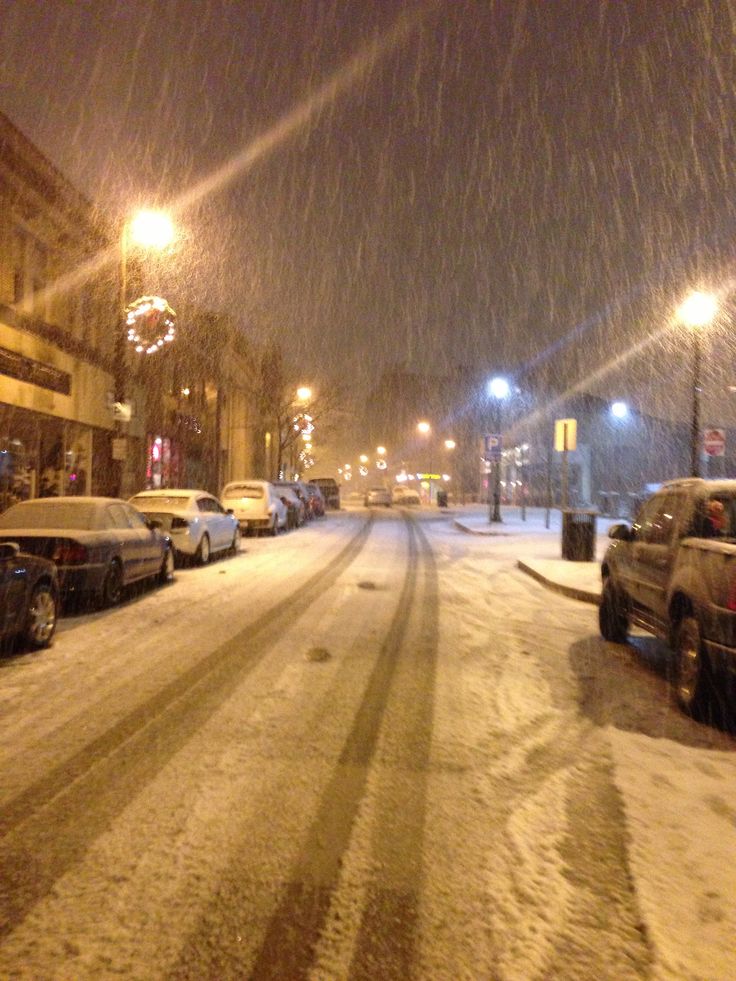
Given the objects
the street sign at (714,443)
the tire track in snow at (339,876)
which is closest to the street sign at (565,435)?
the street sign at (714,443)

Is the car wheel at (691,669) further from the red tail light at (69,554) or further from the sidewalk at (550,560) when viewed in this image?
the red tail light at (69,554)

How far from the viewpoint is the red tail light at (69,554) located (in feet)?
35.8

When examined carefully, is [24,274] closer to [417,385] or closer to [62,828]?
[62,828]

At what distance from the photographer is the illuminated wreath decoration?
24812mm

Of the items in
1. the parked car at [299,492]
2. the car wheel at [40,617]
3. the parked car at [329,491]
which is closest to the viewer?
the car wheel at [40,617]

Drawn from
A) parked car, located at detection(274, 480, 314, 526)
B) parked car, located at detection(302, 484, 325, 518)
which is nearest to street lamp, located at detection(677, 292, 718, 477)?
parked car, located at detection(274, 480, 314, 526)

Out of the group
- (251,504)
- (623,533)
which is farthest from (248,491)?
(623,533)

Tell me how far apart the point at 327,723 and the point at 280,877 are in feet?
8.05

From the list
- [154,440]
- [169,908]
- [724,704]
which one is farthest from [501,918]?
[154,440]

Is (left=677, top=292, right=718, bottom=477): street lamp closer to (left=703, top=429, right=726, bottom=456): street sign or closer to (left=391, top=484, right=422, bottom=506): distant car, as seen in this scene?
(left=703, top=429, right=726, bottom=456): street sign

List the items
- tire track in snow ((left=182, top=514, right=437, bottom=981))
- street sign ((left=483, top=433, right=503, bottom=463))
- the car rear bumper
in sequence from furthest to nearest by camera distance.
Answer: street sign ((left=483, top=433, right=503, bottom=463))
the car rear bumper
tire track in snow ((left=182, top=514, right=437, bottom=981))

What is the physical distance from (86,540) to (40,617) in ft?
7.33

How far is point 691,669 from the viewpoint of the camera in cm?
670

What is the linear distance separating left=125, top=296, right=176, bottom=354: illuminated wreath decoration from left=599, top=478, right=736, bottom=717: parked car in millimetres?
17906
